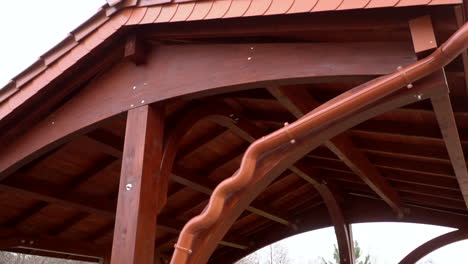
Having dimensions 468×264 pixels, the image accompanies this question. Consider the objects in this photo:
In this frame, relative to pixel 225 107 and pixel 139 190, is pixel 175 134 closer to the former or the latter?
pixel 225 107

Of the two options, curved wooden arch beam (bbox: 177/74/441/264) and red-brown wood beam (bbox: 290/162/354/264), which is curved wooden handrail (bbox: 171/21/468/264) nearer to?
curved wooden arch beam (bbox: 177/74/441/264)

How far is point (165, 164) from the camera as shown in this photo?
3.02 m

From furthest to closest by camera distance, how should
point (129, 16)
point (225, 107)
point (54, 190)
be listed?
point (54, 190)
point (225, 107)
point (129, 16)

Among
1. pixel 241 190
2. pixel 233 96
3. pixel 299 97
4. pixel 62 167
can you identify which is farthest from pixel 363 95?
pixel 62 167

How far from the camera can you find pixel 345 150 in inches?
160

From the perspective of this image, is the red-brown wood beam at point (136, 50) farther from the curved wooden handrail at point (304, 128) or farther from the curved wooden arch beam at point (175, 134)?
the curved wooden handrail at point (304, 128)

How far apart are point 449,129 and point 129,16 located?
7.27ft

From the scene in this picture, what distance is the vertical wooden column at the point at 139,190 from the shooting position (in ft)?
8.22

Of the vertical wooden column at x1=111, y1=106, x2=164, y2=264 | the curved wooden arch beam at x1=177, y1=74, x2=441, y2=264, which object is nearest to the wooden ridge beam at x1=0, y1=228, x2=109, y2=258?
the vertical wooden column at x1=111, y1=106, x2=164, y2=264

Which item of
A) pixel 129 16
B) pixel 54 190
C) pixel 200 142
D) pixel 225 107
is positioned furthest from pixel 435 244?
pixel 129 16

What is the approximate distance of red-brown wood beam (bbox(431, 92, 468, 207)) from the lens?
221 cm

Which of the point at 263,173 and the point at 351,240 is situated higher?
the point at 351,240

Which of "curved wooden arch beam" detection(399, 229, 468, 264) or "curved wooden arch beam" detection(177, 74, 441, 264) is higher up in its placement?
"curved wooden arch beam" detection(399, 229, 468, 264)

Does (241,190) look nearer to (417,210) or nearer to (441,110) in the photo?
(441,110)
